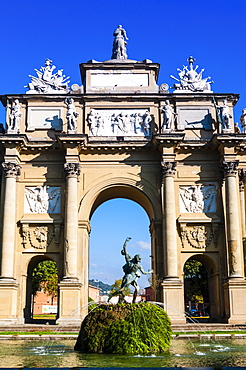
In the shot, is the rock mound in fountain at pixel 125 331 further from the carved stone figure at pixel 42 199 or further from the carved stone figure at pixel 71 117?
the carved stone figure at pixel 71 117

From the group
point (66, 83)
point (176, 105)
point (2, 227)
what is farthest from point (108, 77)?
point (2, 227)

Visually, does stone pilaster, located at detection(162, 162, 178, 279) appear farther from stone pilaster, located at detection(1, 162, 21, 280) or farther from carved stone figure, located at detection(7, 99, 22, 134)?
carved stone figure, located at detection(7, 99, 22, 134)

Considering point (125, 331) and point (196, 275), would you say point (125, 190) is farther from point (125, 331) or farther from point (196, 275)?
point (196, 275)

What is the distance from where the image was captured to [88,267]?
32344 mm

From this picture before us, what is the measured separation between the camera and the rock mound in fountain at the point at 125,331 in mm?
14023

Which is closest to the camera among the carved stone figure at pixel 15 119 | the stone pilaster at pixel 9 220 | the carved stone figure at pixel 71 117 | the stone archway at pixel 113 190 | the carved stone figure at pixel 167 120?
the stone pilaster at pixel 9 220

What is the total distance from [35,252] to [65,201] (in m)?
3.72

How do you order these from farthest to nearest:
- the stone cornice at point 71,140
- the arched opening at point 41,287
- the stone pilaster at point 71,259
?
1. the arched opening at point 41,287
2. the stone cornice at point 71,140
3. the stone pilaster at point 71,259

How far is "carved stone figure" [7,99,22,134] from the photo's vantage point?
3197 cm

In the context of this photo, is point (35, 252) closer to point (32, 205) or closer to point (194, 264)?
point (32, 205)

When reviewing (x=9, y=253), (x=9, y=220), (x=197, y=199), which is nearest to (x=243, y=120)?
(x=197, y=199)

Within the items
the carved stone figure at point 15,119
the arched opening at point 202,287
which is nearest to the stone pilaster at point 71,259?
the carved stone figure at point 15,119

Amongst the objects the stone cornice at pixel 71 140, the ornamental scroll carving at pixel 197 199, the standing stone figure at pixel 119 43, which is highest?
the standing stone figure at pixel 119 43

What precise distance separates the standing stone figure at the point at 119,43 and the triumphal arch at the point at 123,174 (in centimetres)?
181
